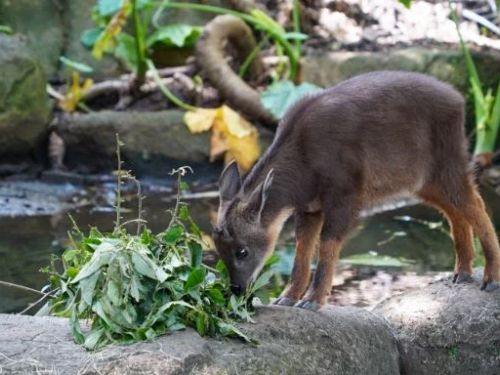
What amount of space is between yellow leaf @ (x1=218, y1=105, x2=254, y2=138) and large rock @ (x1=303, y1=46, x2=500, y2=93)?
3.50 ft

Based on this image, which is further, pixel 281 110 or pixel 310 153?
pixel 281 110

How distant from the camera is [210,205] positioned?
1067 cm

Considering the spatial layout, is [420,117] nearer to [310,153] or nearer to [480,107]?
[310,153]

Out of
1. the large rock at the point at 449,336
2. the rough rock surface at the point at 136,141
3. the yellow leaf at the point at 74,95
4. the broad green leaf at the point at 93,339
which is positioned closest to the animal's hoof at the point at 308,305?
the large rock at the point at 449,336

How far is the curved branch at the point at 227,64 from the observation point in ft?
40.5

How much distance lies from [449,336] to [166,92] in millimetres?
7099

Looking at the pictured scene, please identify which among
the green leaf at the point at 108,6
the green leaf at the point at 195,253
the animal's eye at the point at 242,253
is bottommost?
the green leaf at the point at 108,6

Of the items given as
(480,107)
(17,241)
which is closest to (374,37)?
(480,107)

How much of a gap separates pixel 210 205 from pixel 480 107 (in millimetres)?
3258

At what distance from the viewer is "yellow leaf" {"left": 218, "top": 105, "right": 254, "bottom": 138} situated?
1198 cm

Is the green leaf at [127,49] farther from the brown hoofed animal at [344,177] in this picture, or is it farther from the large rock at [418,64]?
the brown hoofed animal at [344,177]

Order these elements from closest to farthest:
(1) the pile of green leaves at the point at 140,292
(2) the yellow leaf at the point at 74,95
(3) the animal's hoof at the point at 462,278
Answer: (1) the pile of green leaves at the point at 140,292 < (3) the animal's hoof at the point at 462,278 < (2) the yellow leaf at the point at 74,95

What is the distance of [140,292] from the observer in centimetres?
501

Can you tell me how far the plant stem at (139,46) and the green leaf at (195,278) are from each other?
316 inches
